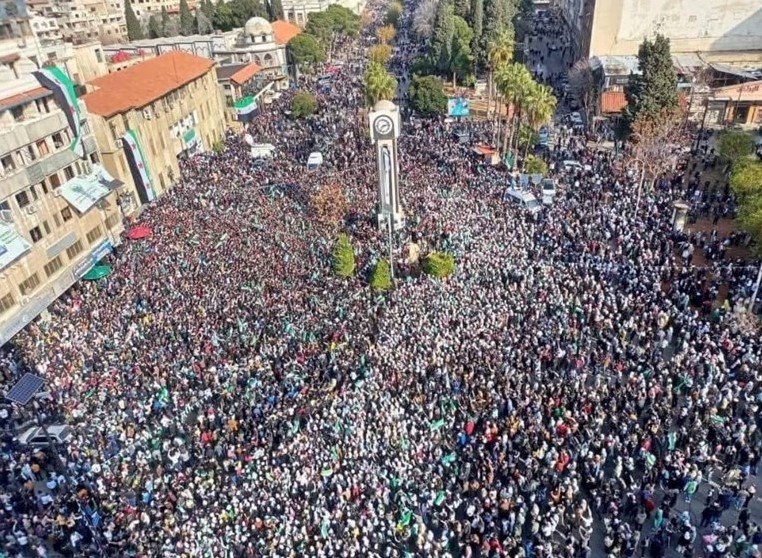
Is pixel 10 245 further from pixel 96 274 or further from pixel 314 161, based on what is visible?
pixel 314 161

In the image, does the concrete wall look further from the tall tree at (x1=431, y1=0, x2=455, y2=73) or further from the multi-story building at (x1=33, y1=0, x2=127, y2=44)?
the multi-story building at (x1=33, y1=0, x2=127, y2=44)

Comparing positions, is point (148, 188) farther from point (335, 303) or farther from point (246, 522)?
point (246, 522)

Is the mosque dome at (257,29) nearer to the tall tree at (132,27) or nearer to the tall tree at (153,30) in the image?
the tall tree at (132,27)

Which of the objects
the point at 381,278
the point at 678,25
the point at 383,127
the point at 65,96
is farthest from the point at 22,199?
the point at 678,25

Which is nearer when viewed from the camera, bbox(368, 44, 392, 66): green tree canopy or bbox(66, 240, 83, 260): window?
bbox(66, 240, 83, 260): window

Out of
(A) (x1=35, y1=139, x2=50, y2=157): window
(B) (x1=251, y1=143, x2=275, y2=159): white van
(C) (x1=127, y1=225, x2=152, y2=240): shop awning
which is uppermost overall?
(A) (x1=35, y1=139, x2=50, y2=157): window

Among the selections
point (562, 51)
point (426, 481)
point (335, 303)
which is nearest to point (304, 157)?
point (335, 303)

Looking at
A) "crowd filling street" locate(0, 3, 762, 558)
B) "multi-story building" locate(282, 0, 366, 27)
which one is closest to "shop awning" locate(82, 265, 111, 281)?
"crowd filling street" locate(0, 3, 762, 558)
